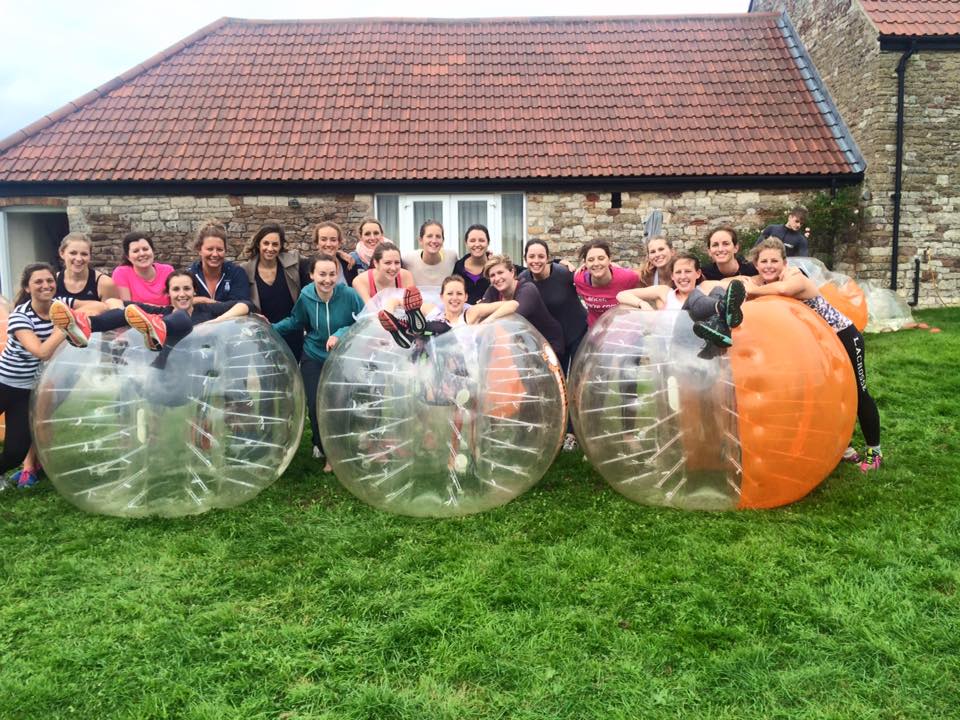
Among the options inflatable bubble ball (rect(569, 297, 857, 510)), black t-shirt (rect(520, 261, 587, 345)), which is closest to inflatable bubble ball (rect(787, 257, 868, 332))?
black t-shirt (rect(520, 261, 587, 345))

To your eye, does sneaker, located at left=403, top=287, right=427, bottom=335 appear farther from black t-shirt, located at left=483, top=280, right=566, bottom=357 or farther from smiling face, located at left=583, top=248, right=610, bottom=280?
smiling face, located at left=583, top=248, right=610, bottom=280

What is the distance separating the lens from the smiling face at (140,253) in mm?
4336

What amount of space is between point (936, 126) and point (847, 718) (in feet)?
38.8

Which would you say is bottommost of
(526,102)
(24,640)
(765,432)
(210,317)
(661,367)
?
(24,640)

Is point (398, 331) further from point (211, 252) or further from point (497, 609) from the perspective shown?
point (211, 252)

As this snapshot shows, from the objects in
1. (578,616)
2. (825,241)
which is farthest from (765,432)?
(825,241)

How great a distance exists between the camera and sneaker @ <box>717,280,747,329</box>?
3.27 metres

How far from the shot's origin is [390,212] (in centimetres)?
1154

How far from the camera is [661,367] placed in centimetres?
343

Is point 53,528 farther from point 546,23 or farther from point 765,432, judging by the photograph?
point 546,23

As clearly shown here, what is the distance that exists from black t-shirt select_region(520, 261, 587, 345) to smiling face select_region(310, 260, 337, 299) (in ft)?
4.12

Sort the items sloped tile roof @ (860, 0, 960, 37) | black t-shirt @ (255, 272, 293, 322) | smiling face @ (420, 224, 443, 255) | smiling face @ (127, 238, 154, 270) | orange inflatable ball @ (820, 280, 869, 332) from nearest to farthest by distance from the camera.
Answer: smiling face @ (127, 238, 154, 270), black t-shirt @ (255, 272, 293, 322), smiling face @ (420, 224, 443, 255), orange inflatable ball @ (820, 280, 869, 332), sloped tile roof @ (860, 0, 960, 37)

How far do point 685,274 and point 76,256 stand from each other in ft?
12.0

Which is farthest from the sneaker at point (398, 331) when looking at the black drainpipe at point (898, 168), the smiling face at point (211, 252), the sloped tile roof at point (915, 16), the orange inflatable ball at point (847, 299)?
the sloped tile roof at point (915, 16)
